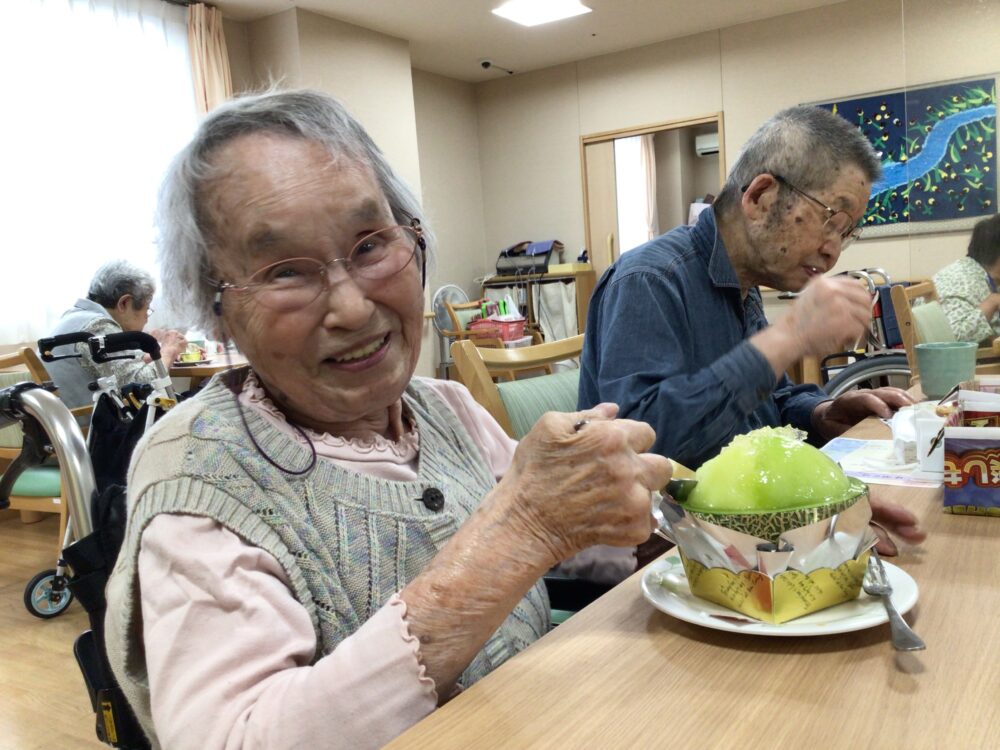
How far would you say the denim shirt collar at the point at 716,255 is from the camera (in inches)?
65.7

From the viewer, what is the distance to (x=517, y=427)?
1544 mm

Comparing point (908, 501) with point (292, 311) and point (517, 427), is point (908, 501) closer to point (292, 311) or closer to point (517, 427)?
point (517, 427)

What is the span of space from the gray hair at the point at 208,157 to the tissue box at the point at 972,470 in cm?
80

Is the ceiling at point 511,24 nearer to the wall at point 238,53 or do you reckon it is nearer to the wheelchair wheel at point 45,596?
the wall at point 238,53

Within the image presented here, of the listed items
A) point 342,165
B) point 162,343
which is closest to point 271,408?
point 342,165

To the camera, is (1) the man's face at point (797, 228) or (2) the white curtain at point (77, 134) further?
(2) the white curtain at point (77, 134)

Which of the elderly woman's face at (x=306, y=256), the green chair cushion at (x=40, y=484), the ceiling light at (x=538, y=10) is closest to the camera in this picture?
the elderly woman's face at (x=306, y=256)

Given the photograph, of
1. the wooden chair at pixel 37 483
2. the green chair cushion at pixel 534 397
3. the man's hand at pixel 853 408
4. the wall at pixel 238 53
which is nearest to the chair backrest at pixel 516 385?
the green chair cushion at pixel 534 397

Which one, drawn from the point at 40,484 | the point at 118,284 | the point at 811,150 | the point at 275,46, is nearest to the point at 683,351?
the point at 811,150

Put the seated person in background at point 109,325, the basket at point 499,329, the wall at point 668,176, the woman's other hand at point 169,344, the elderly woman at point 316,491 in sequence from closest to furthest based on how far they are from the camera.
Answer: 1. the elderly woman at point 316,491
2. the seated person in background at point 109,325
3. the woman's other hand at point 169,344
4. the basket at point 499,329
5. the wall at point 668,176

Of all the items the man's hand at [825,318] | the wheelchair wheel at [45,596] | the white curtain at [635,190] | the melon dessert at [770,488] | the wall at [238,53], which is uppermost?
the wall at [238,53]

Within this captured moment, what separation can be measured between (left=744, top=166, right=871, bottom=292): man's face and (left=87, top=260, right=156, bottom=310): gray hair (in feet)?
10.5

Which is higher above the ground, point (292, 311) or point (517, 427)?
point (292, 311)

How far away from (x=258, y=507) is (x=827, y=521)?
528 millimetres
